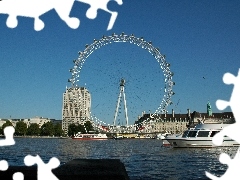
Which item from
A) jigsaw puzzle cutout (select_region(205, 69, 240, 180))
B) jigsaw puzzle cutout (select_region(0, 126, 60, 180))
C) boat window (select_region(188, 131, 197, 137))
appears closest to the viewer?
jigsaw puzzle cutout (select_region(0, 126, 60, 180))

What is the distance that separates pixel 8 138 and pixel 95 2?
1.50 meters

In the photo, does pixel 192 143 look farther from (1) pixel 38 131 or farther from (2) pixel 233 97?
(1) pixel 38 131

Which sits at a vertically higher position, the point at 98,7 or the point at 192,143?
the point at 98,7

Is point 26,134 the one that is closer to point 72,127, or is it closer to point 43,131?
point 43,131

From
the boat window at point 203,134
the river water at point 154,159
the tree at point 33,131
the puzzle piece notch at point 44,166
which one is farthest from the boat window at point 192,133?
the tree at point 33,131

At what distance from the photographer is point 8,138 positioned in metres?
3.85

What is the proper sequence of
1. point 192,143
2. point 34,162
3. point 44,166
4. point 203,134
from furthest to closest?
point 203,134 < point 192,143 < point 44,166 < point 34,162

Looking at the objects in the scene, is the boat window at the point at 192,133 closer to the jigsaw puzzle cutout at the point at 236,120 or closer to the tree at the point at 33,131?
the jigsaw puzzle cutout at the point at 236,120

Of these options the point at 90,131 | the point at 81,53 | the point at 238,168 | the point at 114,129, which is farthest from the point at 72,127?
the point at 238,168

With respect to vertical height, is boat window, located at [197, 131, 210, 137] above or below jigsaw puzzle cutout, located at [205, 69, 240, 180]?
below

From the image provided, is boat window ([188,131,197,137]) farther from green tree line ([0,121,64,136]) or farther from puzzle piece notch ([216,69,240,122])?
green tree line ([0,121,64,136])

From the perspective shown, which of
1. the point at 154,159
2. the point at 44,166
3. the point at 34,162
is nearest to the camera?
the point at 34,162

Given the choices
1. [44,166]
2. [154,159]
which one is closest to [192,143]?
[154,159]

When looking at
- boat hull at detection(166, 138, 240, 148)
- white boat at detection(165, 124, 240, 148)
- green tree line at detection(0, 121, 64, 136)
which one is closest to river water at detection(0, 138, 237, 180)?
boat hull at detection(166, 138, 240, 148)
